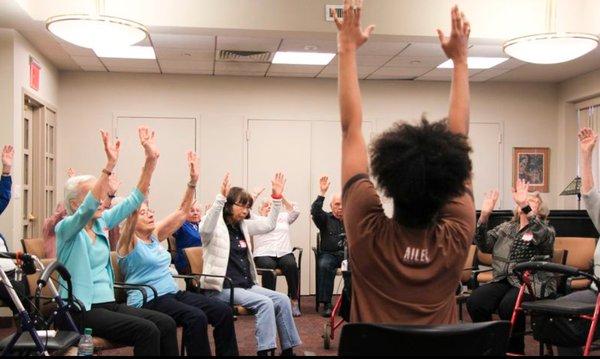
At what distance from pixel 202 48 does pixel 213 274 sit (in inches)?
115

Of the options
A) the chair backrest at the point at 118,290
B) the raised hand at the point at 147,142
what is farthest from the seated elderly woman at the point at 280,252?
the raised hand at the point at 147,142

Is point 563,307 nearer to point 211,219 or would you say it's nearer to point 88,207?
point 211,219

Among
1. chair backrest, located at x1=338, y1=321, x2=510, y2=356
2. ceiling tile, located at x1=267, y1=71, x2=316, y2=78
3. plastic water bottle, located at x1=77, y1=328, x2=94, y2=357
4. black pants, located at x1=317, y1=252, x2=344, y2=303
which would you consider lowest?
black pants, located at x1=317, y1=252, x2=344, y2=303

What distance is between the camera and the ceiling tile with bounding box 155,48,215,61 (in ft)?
21.3

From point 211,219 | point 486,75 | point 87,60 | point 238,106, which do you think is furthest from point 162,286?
point 486,75

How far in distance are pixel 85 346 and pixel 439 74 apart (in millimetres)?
5985

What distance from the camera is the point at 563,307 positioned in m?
3.51

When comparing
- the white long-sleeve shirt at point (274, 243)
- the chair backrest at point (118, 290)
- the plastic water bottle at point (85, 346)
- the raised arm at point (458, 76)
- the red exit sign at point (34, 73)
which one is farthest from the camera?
the white long-sleeve shirt at point (274, 243)

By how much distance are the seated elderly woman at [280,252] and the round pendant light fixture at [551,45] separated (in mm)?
2918

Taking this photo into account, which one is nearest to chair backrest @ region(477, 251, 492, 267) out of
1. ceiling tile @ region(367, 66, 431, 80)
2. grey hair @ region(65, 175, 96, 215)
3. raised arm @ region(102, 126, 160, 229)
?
ceiling tile @ region(367, 66, 431, 80)

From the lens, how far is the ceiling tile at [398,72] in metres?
7.42

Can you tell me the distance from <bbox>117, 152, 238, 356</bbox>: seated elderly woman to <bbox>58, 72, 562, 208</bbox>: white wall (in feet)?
13.2

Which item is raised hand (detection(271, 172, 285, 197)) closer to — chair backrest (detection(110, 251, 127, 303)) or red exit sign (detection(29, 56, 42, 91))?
chair backrest (detection(110, 251, 127, 303))

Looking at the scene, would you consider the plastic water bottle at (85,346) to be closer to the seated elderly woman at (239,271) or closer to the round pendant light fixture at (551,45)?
the seated elderly woman at (239,271)
